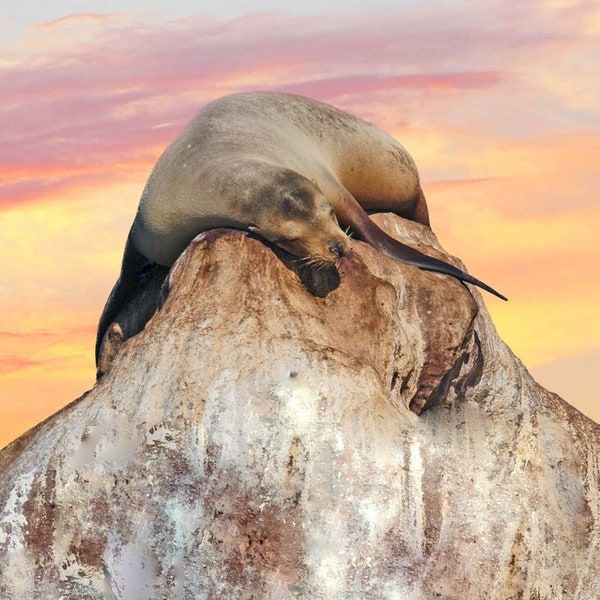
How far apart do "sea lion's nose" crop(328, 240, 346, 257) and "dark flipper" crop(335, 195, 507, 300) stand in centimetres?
78

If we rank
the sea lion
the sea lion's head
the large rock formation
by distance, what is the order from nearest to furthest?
the large rock formation, the sea lion's head, the sea lion

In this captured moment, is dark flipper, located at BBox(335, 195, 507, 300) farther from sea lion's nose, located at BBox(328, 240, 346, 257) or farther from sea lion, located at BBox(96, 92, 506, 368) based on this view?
sea lion's nose, located at BBox(328, 240, 346, 257)

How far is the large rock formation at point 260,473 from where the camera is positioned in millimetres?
6820

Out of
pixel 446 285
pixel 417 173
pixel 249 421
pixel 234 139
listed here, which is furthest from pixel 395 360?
pixel 417 173

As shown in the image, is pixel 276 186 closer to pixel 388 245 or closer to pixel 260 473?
pixel 388 245

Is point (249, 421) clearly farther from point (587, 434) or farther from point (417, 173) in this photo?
point (417, 173)

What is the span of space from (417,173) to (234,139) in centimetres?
242

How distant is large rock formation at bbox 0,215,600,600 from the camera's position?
6820 millimetres

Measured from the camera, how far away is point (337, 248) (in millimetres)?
7746

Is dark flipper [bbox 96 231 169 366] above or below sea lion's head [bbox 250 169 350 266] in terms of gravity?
below

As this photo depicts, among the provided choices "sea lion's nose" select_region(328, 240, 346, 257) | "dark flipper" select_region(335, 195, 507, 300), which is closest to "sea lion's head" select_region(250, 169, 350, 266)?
"sea lion's nose" select_region(328, 240, 346, 257)

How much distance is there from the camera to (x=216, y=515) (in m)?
6.84

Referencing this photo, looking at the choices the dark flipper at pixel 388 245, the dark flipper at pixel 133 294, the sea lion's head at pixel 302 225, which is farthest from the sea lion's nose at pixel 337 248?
the dark flipper at pixel 133 294

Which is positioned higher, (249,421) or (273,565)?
(249,421)
